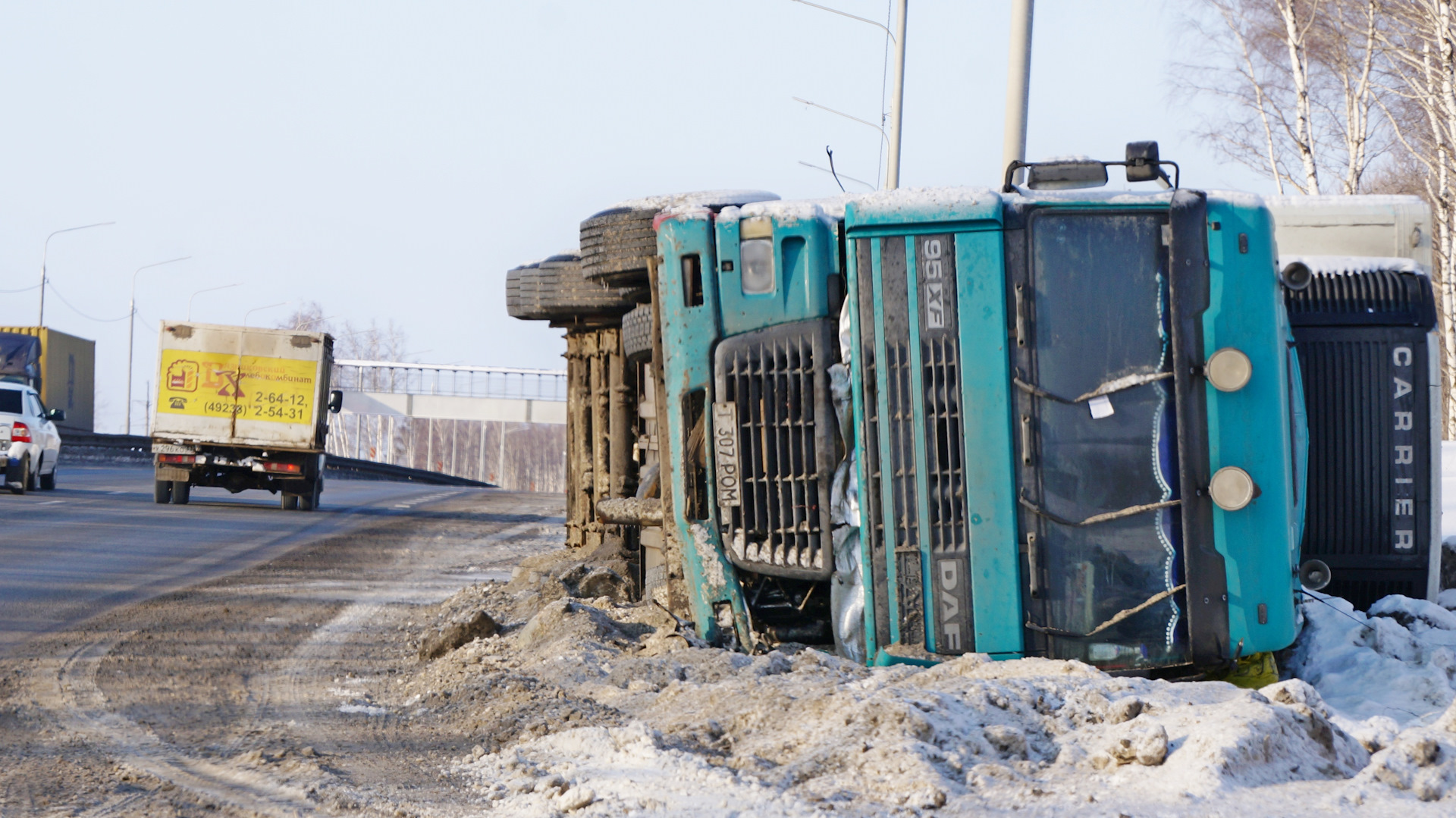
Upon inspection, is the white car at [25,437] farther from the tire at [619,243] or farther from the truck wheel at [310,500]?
the tire at [619,243]

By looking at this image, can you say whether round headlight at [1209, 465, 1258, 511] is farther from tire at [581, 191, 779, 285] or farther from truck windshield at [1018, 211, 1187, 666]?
tire at [581, 191, 779, 285]

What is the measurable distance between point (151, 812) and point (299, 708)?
6.35 feet

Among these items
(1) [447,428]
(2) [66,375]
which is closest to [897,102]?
(2) [66,375]

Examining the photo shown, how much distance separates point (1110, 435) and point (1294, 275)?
123 centimetres

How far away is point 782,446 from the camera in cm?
601

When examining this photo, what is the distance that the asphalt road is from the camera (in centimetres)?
1020

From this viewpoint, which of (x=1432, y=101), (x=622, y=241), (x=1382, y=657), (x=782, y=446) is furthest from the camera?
(x=1432, y=101)

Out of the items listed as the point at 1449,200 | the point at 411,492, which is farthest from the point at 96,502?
the point at 1449,200

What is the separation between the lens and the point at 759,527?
6070mm

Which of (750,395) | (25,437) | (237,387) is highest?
(237,387)

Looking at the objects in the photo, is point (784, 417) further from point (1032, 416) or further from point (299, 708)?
point (299, 708)

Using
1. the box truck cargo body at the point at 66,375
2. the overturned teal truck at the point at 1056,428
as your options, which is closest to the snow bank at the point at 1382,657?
the overturned teal truck at the point at 1056,428

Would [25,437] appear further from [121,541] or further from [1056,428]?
[1056,428]

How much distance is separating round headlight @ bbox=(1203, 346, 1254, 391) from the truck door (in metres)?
0.15
